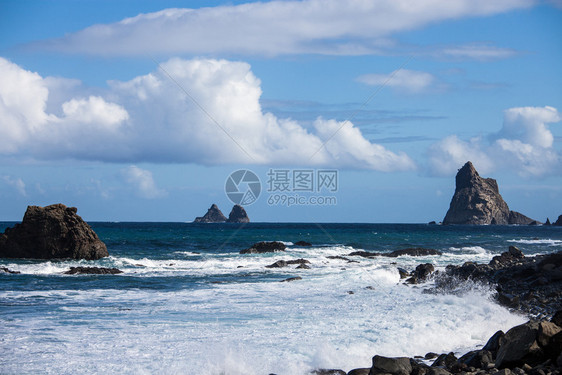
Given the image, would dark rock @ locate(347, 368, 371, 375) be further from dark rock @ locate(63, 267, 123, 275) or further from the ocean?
dark rock @ locate(63, 267, 123, 275)

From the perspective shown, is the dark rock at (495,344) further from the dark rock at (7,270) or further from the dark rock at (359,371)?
the dark rock at (7,270)

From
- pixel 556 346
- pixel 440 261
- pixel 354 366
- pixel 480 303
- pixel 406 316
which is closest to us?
pixel 556 346

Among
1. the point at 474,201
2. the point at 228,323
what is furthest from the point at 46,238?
the point at 474,201

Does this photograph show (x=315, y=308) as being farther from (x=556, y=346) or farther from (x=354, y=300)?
(x=556, y=346)

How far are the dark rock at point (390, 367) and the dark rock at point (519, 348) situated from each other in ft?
4.69

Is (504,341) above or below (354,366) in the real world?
above

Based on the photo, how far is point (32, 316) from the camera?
13.7m

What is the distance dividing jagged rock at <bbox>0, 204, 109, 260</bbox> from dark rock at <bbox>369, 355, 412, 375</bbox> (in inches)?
956

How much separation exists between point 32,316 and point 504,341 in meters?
10.9

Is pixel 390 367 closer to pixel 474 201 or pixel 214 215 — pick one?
pixel 474 201

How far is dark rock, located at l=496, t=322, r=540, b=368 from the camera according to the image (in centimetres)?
838

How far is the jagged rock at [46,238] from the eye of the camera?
29.4 meters

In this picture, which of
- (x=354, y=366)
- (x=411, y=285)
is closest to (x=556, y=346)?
(x=354, y=366)

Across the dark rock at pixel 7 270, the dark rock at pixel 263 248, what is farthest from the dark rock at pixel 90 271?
the dark rock at pixel 263 248
